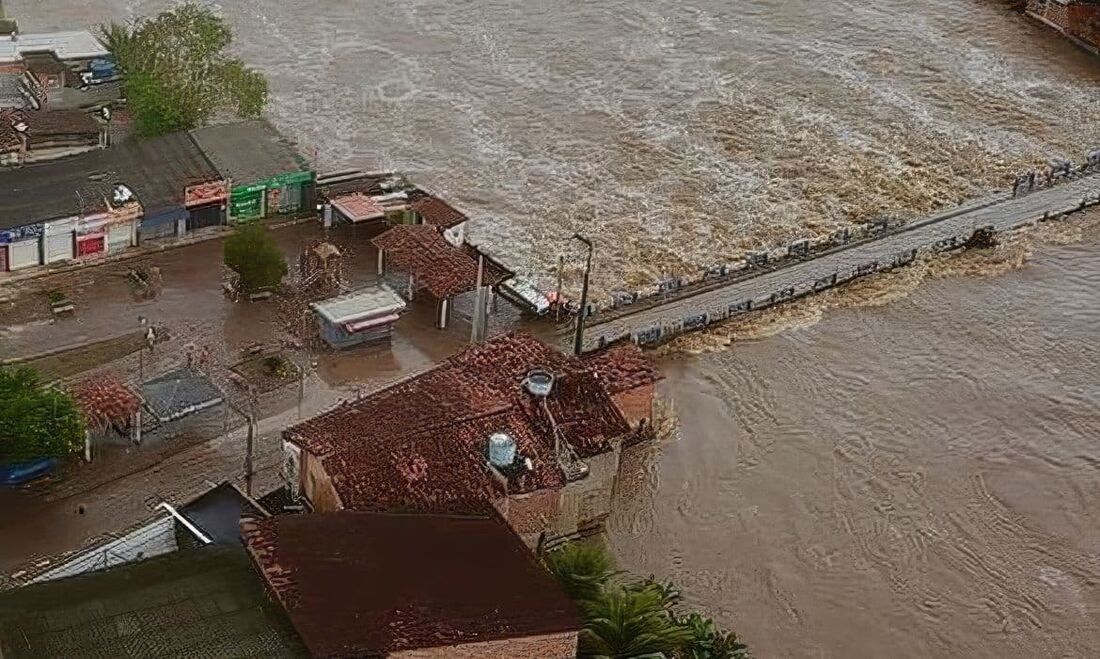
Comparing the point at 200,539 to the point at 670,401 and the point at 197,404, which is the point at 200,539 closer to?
the point at 197,404

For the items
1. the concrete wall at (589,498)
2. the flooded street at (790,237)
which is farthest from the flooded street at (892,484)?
the concrete wall at (589,498)

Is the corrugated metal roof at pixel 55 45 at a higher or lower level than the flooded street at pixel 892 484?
higher

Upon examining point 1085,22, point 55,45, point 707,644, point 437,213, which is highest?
point 1085,22

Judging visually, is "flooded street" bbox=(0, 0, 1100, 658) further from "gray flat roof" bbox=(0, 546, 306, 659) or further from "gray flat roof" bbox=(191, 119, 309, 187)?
"gray flat roof" bbox=(0, 546, 306, 659)

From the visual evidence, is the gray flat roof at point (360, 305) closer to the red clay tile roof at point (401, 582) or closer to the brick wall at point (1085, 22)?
the red clay tile roof at point (401, 582)

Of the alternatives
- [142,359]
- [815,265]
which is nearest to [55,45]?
[142,359]

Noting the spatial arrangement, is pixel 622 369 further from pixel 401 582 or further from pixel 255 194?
pixel 255 194

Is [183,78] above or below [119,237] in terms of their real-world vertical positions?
above
